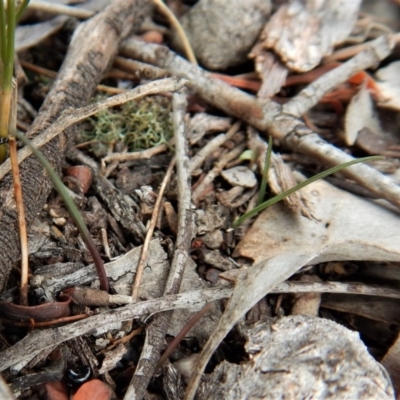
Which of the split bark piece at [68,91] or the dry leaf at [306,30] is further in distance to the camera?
the dry leaf at [306,30]

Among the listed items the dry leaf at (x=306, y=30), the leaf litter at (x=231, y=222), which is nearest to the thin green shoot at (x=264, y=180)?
the leaf litter at (x=231, y=222)

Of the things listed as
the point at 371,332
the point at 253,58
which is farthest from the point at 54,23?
the point at 371,332

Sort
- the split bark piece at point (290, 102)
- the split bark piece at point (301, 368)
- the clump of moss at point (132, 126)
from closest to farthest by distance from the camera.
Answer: the split bark piece at point (301, 368) → the split bark piece at point (290, 102) → the clump of moss at point (132, 126)

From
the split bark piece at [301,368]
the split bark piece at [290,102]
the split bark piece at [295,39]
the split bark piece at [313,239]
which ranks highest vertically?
the split bark piece at [295,39]

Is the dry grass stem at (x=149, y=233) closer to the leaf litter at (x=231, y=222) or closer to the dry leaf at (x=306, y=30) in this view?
the leaf litter at (x=231, y=222)

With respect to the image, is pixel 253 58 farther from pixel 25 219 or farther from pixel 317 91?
pixel 25 219

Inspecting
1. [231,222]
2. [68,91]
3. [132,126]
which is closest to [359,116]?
[231,222]

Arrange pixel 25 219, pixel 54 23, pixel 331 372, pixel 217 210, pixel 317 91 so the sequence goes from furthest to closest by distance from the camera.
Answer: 1. pixel 54 23
2. pixel 317 91
3. pixel 217 210
4. pixel 25 219
5. pixel 331 372


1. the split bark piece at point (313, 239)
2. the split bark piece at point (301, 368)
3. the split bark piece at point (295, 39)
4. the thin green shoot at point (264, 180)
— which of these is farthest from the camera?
the split bark piece at point (295, 39)
